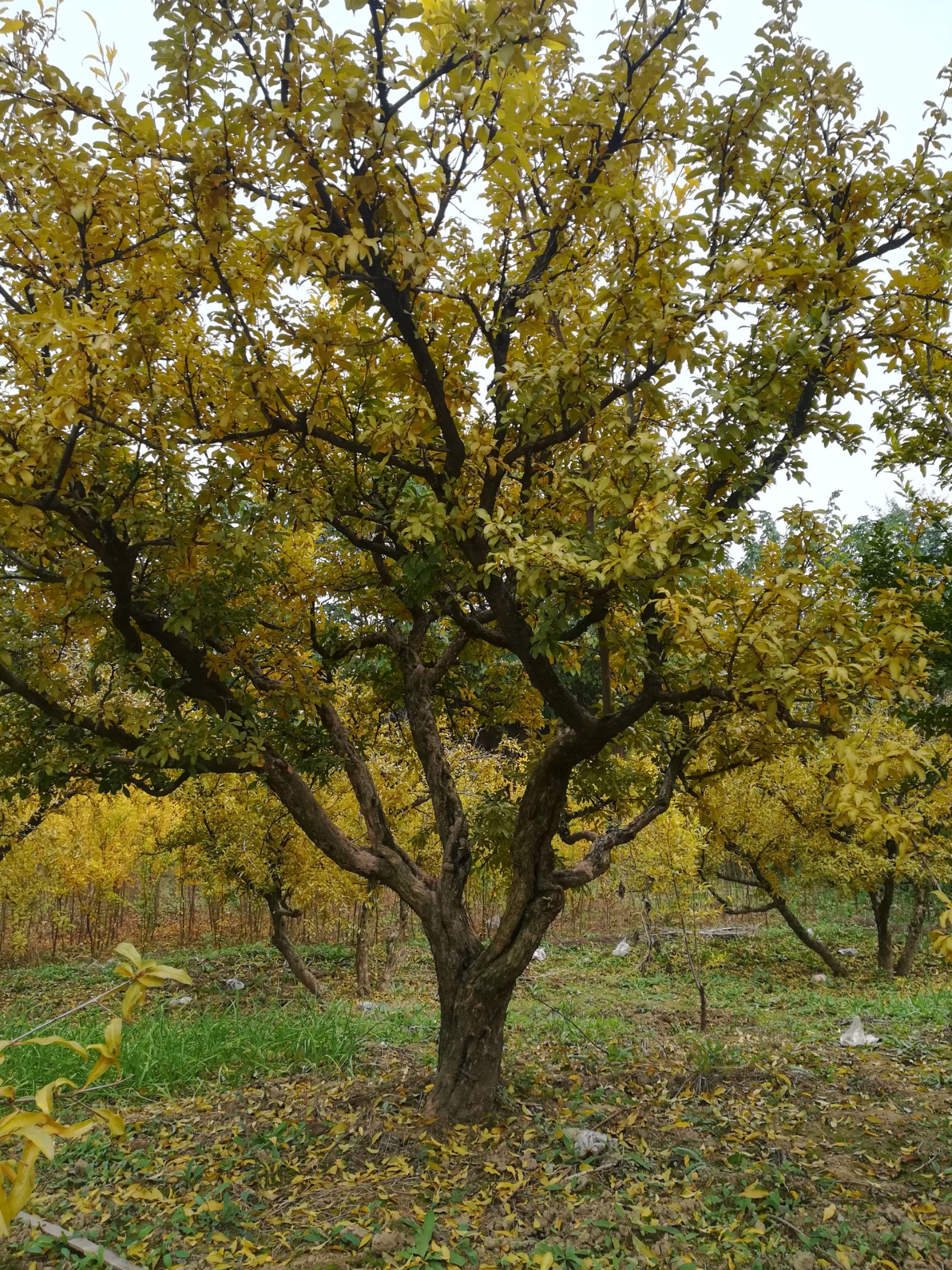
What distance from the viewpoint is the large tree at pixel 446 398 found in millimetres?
2648

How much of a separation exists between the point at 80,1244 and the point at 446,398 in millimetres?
3873

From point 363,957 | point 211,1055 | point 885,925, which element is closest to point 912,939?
point 885,925

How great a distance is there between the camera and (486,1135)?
3.85m

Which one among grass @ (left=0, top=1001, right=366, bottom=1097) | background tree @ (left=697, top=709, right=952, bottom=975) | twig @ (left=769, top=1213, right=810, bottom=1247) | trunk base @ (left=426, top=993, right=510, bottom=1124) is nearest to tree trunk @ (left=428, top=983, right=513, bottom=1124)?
trunk base @ (left=426, top=993, right=510, bottom=1124)

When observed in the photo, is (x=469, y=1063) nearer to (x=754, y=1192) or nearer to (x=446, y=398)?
(x=754, y=1192)

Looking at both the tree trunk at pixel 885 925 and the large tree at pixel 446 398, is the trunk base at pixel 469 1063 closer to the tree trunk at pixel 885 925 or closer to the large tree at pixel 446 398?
the large tree at pixel 446 398

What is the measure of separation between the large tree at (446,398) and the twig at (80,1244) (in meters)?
1.62

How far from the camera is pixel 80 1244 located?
3.07 meters

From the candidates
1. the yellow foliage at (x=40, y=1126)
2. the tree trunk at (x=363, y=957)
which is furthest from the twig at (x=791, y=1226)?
the tree trunk at (x=363, y=957)

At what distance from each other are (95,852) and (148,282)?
1348cm

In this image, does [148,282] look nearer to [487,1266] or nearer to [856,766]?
[856,766]

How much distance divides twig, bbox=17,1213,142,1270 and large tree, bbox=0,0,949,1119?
5.33 ft

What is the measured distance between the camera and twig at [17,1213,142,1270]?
9.64 feet

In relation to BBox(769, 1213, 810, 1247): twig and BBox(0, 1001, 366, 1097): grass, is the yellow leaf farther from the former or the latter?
→ BBox(0, 1001, 366, 1097): grass
